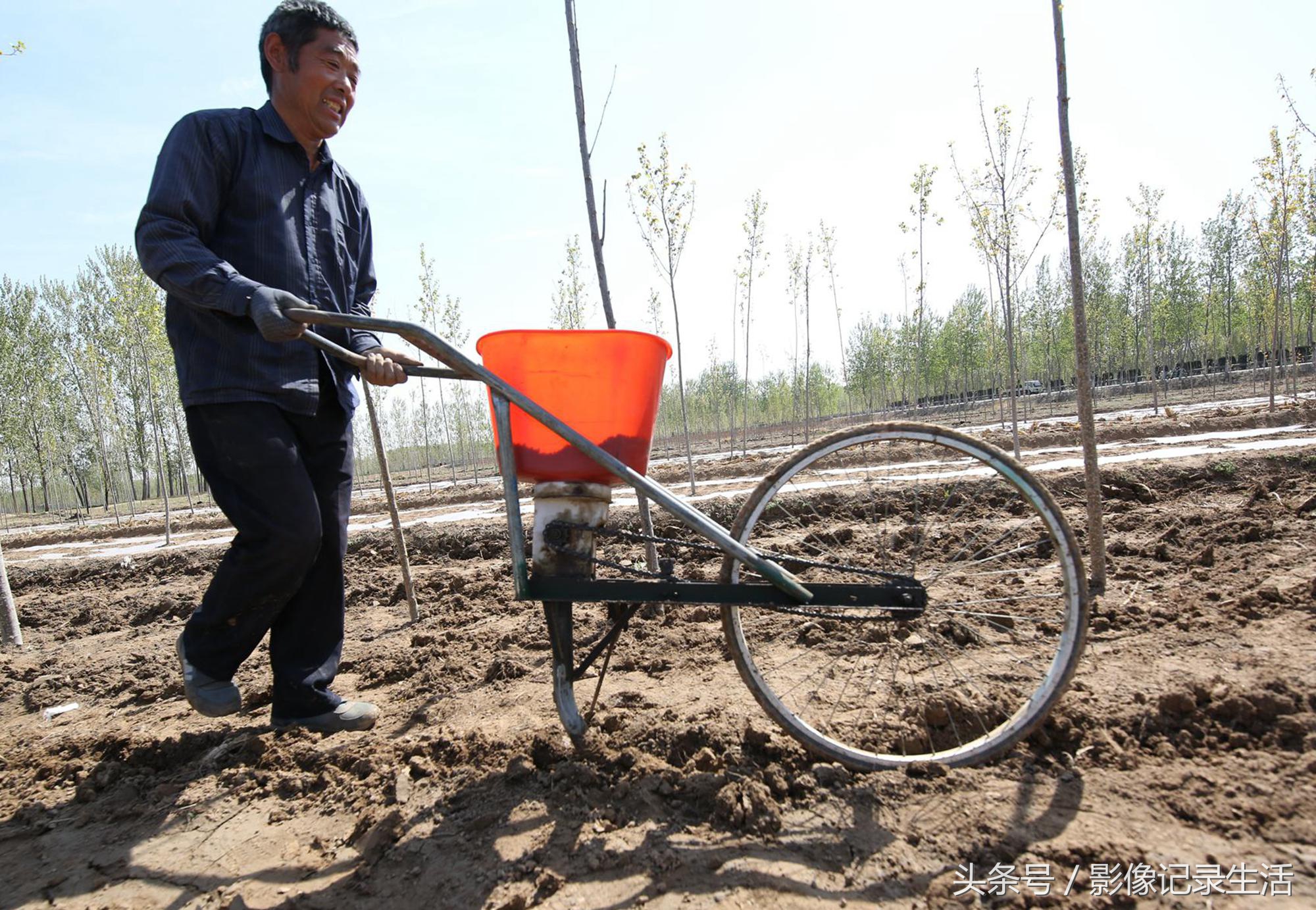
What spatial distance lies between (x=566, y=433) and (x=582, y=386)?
0.56 feet

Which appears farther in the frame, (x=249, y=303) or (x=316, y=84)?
(x=316, y=84)

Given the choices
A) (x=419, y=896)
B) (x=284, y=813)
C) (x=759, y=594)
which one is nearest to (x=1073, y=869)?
(x=759, y=594)

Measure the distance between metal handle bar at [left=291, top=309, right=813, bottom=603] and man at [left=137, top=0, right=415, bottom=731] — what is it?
0.38ft

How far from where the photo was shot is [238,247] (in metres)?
2.08

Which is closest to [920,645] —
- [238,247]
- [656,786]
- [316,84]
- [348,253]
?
[656,786]

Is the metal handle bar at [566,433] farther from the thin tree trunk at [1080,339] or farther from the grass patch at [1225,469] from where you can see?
the grass patch at [1225,469]

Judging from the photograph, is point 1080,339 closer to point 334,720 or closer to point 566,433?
point 566,433

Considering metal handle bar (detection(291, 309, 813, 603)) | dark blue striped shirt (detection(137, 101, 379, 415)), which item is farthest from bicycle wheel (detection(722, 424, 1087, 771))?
dark blue striped shirt (detection(137, 101, 379, 415))

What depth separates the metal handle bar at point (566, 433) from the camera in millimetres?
1762

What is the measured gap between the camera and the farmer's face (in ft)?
6.76

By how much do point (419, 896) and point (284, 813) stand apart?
2.30ft

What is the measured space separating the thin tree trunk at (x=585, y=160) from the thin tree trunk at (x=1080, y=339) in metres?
2.34

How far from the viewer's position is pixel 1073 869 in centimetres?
134

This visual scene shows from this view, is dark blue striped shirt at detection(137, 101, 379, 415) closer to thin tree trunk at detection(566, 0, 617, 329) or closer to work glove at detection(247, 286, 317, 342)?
work glove at detection(247, 286, 317, 342)
